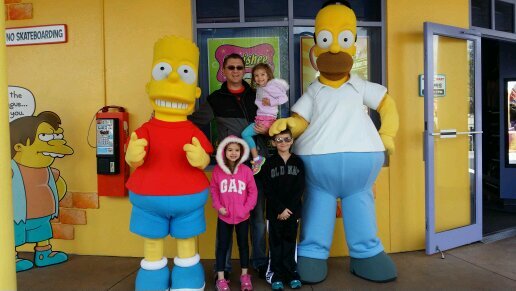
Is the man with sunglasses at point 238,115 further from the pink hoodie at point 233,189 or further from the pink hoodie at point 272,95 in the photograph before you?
the pink hoodie at point 233,189

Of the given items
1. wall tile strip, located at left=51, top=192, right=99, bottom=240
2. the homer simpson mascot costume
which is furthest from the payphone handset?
the homer simpson mascot costume

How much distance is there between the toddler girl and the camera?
400cm

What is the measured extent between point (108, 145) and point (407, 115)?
3.16m

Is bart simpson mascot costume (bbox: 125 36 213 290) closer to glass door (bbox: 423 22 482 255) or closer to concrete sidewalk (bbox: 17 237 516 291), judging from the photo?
concrete sidewalk (bbox: 17 237 516 291)

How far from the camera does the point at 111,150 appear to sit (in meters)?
4.62

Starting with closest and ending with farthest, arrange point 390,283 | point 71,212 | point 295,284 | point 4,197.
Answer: point 4,197, point 295,284, point 390,283, point 71,212

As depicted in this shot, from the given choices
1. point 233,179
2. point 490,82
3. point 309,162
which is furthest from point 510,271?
point 490,82

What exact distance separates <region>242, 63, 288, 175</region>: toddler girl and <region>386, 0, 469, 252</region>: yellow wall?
147 cm

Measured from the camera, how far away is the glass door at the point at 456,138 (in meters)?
5.00

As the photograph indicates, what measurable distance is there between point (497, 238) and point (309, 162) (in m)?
3.03

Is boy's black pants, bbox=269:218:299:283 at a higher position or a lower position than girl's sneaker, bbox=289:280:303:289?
higher

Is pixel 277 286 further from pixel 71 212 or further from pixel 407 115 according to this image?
pixel 71 212

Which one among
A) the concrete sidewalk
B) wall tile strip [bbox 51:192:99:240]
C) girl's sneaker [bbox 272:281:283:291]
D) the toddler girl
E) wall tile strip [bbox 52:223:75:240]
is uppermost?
the toddler girl

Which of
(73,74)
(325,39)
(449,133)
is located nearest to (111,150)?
(73,74)
